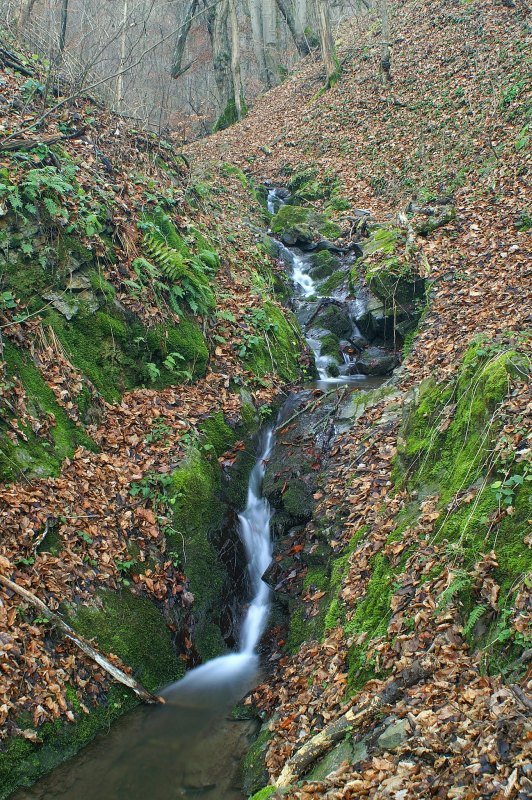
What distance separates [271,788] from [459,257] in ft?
32.9

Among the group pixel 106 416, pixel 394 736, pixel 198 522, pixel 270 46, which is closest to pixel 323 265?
pixel 106 416

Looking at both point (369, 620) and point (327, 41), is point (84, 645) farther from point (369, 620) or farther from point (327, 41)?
point (327, 41)

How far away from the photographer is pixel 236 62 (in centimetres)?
2508

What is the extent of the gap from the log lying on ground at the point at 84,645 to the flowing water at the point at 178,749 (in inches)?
6.3

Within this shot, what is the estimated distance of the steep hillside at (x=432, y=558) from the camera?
3533mm

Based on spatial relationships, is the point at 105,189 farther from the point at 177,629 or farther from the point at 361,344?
the point at 177,629

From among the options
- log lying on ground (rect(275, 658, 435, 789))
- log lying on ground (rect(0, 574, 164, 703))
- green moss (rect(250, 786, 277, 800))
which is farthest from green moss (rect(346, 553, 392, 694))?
log lying on ground (rect(0, 574, 164, 703))

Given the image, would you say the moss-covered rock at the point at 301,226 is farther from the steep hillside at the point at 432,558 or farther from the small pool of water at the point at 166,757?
the small pool of water at the point at 166,757

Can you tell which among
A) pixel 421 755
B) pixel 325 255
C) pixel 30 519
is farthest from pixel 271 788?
pixel 325 255

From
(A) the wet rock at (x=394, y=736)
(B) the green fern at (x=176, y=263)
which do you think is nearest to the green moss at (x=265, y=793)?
(A) the wet rock at (x=394, y=736)

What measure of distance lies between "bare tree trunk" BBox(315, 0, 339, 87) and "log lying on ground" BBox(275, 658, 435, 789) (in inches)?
955

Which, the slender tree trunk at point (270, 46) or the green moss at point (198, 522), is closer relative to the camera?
the green moss at point (198, 522)

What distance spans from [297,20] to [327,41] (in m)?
6.74

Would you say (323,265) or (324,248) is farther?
(324,248)
